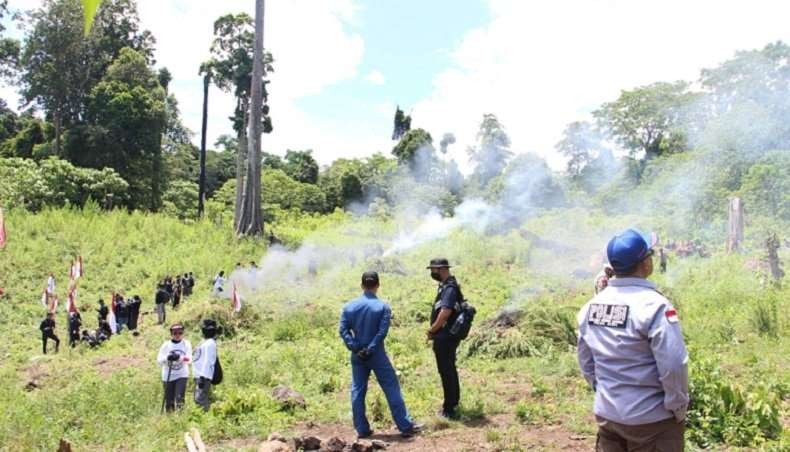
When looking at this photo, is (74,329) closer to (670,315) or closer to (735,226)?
(670,315)

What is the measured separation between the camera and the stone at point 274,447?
5.33 m

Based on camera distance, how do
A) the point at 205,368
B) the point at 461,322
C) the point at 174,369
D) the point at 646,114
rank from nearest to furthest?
the point at 461,322
the point at 205,368
the point at 174,369
the point at 646,114

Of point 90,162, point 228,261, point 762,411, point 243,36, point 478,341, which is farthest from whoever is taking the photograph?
point 90,162

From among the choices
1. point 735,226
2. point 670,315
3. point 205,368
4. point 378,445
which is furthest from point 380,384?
point 735,226

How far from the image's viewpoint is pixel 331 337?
12.7 meters

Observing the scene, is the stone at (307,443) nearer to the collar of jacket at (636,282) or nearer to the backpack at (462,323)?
the backpack at (462,323)

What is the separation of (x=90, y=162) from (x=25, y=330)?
64.7 feet

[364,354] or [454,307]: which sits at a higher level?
[454,307]

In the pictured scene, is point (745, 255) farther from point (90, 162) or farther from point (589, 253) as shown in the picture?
point (90, 162)

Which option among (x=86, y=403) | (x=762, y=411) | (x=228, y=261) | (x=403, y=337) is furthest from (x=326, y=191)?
(x=762, y=411)

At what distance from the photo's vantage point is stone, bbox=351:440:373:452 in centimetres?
535

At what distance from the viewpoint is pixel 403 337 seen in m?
11.9

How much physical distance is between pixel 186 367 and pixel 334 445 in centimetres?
298

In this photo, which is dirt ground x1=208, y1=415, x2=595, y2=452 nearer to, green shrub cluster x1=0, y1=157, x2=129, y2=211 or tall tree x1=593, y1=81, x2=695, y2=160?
green shrub cluster x1=0, y1=157, x2=129, y2=211
